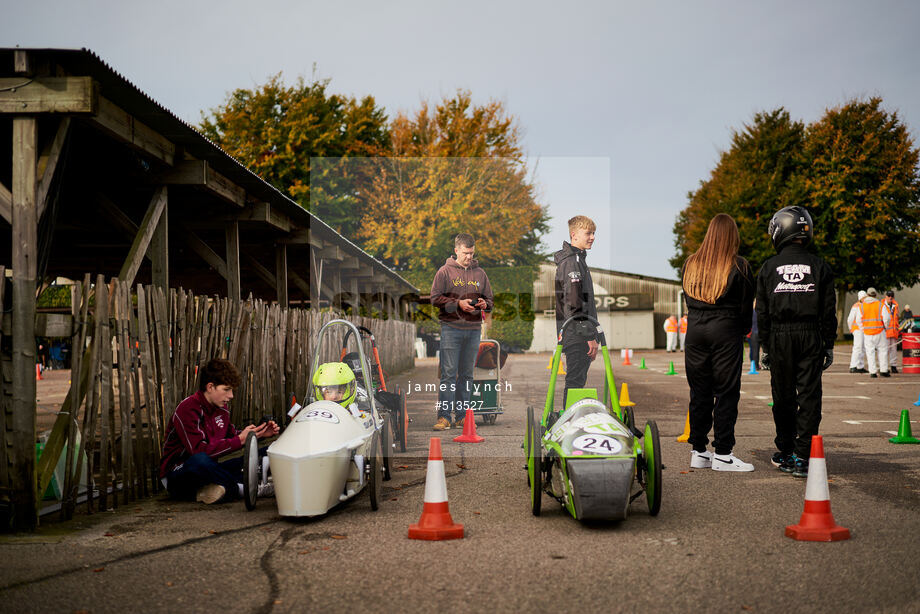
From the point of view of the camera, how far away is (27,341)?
16.5ft

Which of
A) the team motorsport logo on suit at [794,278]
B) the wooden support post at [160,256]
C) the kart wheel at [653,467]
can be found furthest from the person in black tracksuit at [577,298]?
the wooden support post at [160,256]

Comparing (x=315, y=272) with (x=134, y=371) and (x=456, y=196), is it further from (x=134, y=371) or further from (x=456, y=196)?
(x=134, y=371)

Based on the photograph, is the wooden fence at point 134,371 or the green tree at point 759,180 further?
the green tree at point 759,180

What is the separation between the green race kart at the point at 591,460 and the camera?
4773 millimetres

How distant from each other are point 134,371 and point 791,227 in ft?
17.6

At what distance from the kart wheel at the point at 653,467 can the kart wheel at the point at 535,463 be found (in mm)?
696

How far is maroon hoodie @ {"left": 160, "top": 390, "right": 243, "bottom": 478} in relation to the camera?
5.95 m

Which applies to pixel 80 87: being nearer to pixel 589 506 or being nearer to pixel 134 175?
pixel 134 175

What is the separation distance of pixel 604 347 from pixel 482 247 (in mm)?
11971

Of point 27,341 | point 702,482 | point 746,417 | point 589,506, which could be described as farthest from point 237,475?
point 746,417

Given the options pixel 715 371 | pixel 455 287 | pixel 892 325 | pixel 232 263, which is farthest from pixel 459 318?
pixel 892 325

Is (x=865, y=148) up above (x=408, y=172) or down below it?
above

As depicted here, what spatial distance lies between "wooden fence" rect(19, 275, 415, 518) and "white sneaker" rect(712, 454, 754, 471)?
4.51 metres

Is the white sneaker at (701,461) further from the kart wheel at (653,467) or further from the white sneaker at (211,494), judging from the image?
the white sneaker at (211,494)
